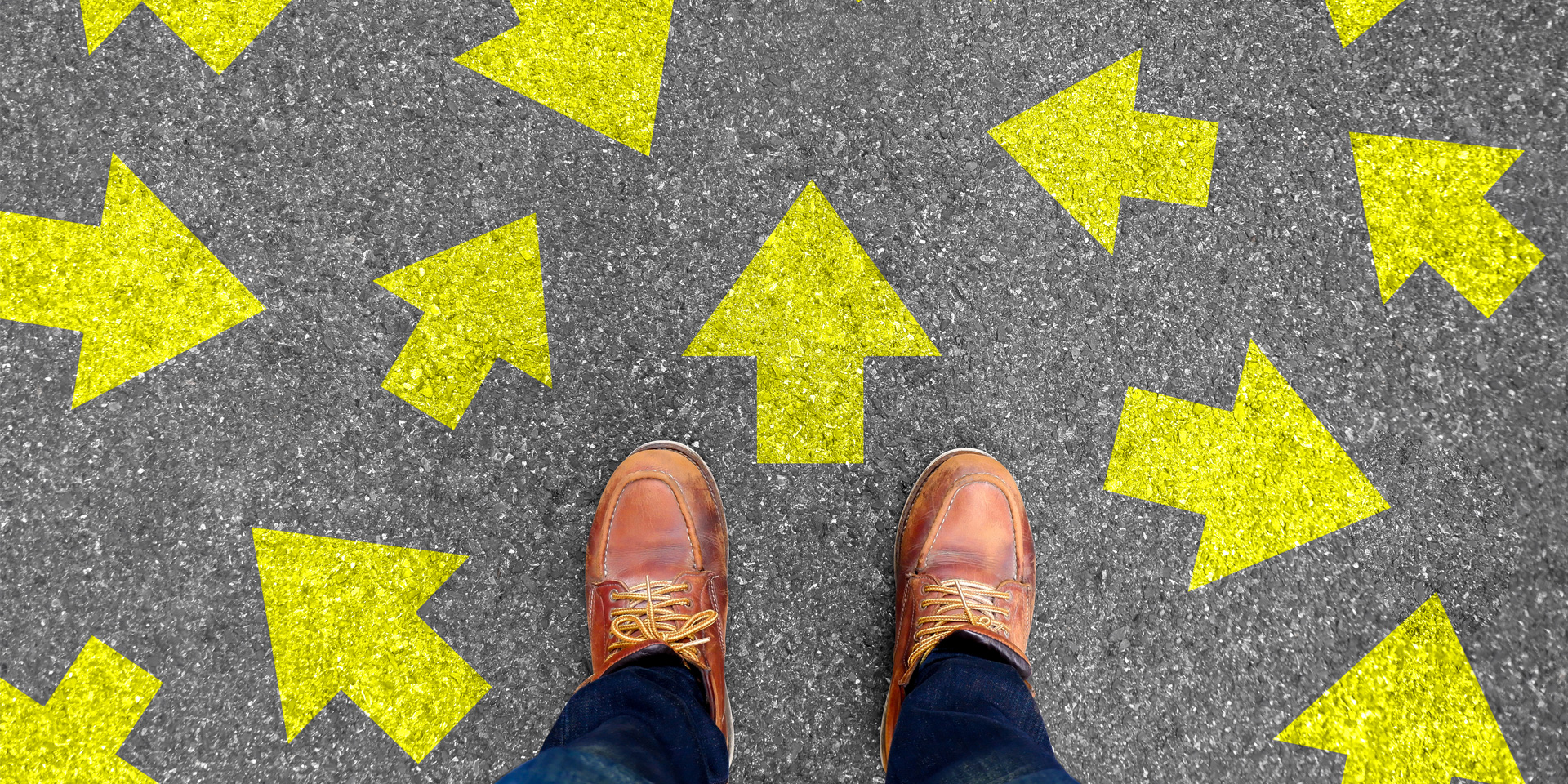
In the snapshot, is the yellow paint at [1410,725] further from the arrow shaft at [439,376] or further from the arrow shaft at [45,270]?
the arrow shaft at [45,270]

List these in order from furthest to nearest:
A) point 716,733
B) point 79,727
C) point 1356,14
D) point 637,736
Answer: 1. point 1356,14
2. point 79,727
3. point 716,733
4. point 637,736

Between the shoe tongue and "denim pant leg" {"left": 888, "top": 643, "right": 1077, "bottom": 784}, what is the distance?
16 centimetres

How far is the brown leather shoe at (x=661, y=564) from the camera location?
53.4 inches

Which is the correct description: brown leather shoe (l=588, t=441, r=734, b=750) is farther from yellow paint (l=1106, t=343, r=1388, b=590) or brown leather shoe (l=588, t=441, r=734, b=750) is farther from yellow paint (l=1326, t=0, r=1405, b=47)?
yellow paint (l=1326, t=0, r=1405, b=47)

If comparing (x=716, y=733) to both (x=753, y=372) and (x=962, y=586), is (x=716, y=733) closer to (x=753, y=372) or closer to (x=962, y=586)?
(x=962, y=586)

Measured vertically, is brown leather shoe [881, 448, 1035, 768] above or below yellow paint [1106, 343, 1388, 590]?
below

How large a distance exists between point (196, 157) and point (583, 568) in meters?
1.17

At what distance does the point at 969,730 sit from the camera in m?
1.14

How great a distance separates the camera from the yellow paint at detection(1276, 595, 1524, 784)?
136cm

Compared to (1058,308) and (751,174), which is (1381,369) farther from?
(751,174)

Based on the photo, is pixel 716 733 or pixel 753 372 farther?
pixel 753 372

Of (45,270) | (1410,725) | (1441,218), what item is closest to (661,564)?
(45,270)

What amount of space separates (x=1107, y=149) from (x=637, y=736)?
1431 mm

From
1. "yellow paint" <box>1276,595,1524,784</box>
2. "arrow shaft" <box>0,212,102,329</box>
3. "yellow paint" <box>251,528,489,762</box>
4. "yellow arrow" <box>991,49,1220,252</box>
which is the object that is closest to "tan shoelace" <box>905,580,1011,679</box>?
"yellow paint" <box>1276,595,1524,784</box>
